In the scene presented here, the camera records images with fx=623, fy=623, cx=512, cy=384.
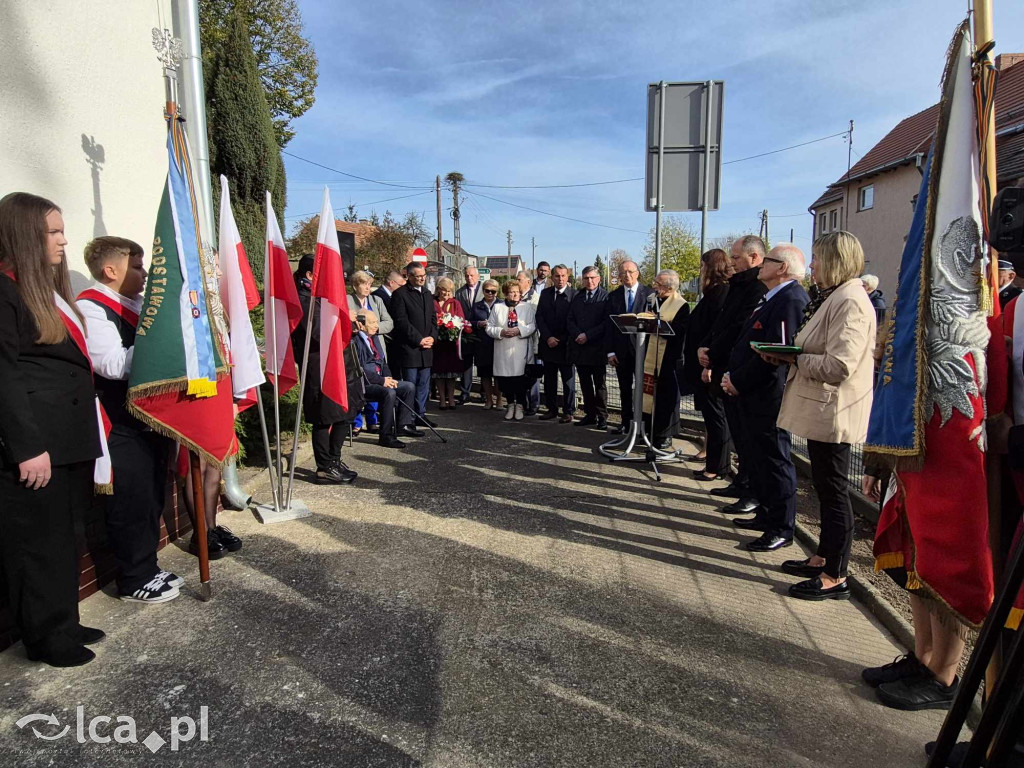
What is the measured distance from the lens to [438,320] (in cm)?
855

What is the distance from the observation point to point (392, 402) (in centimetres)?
707

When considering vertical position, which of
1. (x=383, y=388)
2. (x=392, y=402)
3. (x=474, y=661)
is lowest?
(x=474, y=661)

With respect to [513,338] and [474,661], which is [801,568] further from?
[513,338]

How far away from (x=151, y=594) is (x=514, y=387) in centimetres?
591

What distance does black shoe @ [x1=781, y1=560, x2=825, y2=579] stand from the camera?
12.5ft

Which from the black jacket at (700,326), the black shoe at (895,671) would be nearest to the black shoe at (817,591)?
the black shoe at (895,671)

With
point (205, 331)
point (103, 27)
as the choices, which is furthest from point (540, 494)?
point (103, 27)

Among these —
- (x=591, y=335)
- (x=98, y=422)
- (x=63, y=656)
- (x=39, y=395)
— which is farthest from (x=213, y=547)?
(x=591, y=335)

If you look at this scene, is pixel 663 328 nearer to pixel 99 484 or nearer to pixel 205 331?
pixel 205 331

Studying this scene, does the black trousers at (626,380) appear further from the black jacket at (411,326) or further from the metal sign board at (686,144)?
the black jacket at (411,326)

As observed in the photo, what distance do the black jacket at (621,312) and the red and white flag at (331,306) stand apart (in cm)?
342

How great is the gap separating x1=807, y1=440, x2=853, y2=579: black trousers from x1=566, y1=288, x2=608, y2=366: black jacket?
4431mm

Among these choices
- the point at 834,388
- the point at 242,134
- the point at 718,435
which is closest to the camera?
the point at 834,388

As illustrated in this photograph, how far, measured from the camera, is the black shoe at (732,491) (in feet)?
17.3
